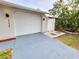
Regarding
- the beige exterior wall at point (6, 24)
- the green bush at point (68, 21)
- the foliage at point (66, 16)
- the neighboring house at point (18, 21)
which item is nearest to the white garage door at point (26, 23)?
the neighboring house at point (18, 21)

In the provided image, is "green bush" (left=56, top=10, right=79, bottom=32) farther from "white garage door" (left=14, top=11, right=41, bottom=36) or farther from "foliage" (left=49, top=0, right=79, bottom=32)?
"white garage door" (left=14, top=11, right=41, bottom=36)

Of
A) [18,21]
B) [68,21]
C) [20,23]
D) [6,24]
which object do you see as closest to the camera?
[6,24]

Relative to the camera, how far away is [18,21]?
489 inches

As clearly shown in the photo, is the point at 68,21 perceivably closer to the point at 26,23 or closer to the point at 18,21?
the point at 26,23

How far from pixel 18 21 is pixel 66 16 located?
26.2 feet

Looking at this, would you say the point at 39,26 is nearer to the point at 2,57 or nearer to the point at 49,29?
the point at 49,29

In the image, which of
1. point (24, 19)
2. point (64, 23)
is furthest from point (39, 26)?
point (64, 23)

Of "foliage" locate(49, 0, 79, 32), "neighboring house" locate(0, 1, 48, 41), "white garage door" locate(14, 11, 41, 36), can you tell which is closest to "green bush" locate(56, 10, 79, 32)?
"foliage" locate(49, 0, 79, 32)

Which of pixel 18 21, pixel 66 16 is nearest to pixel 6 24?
pixel 18 21

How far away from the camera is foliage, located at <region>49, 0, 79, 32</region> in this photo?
1771 centimetres

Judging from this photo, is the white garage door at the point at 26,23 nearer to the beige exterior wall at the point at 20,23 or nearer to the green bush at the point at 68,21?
the beige exterior wall at the point at 20,23

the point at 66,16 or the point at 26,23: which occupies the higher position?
the point at 66,16

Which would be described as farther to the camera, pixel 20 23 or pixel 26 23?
pixel 26 23

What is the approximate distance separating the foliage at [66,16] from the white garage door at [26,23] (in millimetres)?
3807
